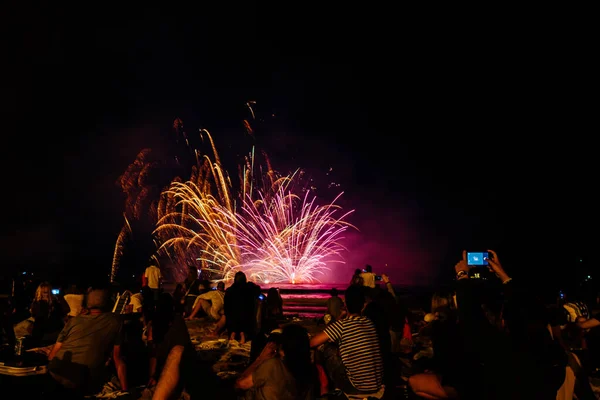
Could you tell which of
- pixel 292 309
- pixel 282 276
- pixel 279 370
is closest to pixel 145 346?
pixel 279 370

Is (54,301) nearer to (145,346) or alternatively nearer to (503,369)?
(145,346)

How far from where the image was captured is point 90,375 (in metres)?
5.34

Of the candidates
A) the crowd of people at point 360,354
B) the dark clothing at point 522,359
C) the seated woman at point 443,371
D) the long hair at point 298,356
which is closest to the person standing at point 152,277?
the crowd of people at point 360,354

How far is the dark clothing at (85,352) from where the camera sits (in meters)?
5.21

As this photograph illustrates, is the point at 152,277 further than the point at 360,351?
Yes

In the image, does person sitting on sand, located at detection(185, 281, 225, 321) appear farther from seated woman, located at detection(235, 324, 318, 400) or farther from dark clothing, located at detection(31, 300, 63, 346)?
seated woman, located at detection(235, 324, 318, 400)

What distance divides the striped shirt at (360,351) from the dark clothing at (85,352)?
269 cm

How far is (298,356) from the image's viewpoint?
3.99 meters

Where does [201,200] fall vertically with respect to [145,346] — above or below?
above

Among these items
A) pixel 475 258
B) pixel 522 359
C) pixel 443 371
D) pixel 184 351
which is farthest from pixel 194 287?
pixel 522 359

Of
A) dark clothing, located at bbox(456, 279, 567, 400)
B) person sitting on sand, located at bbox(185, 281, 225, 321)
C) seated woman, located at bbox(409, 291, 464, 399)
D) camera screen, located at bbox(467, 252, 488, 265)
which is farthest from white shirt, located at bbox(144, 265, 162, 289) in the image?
dark clothing, located at bbox(456, 279, 567, 400)

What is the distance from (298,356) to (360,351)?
138cm

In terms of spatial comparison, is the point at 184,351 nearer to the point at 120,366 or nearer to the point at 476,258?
the point at 120,366

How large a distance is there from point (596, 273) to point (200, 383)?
108ft
